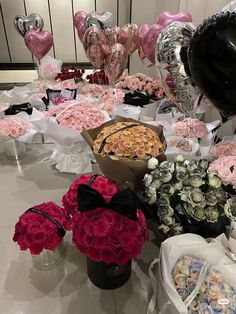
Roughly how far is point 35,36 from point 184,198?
189 cm

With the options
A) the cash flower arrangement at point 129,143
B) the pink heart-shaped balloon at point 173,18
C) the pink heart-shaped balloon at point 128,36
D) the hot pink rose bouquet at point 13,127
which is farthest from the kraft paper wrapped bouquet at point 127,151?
the pink heart-shaped balloon at point 128,36

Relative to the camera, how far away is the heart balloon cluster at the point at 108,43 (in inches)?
64.3

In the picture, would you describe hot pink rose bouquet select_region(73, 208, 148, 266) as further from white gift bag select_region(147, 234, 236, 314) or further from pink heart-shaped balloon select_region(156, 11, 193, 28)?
pink heart-shaped balloon select_region(156, 11, 193, 28)

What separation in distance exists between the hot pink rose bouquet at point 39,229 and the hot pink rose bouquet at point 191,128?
0.64m

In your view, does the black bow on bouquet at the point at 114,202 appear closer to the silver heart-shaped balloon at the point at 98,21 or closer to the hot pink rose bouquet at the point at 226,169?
the hot pink rose bouquet at the point at 226,169

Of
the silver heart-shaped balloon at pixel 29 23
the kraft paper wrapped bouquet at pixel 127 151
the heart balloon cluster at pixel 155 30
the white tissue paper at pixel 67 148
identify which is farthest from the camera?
the silver heart-shaped balloon at pixel 29 23

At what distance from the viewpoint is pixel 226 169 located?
76cm

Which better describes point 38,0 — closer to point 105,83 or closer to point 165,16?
point 105,83

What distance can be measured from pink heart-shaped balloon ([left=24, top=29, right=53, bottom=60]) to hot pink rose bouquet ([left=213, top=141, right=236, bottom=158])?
1.70 m

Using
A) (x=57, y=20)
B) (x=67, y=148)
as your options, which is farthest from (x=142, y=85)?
(x=57, y=20)

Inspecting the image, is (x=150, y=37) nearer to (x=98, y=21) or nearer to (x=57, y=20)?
(x=98, y=21)

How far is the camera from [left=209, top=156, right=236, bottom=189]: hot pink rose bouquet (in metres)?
0.75

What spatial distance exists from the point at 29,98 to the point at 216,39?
135cm

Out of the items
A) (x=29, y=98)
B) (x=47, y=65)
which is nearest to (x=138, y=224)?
(x=29, y=98)
